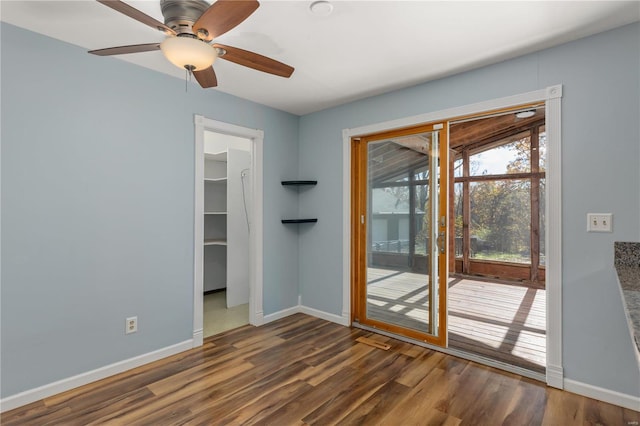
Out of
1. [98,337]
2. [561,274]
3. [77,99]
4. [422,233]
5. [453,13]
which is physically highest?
[453,13]

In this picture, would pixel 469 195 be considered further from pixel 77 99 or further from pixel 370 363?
pixel 77 99

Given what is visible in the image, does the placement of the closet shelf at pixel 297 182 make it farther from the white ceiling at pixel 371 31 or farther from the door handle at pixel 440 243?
the door handle at pixel 440 243

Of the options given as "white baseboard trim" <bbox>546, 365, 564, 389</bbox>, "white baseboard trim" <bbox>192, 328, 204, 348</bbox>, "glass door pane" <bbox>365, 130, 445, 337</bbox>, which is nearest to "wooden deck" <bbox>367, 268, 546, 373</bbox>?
"glass door pane" <bbox>365, 130, 445, 337</bbox>

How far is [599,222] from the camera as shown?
2.16 meters

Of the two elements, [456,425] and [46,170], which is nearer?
[456,425]

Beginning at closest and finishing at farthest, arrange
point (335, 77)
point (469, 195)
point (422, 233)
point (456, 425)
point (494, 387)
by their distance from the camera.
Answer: point (456, 425), point (494, 387), point (335, 77), point (422, 233), point (469, 195)

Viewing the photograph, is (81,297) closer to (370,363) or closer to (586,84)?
(370,363)

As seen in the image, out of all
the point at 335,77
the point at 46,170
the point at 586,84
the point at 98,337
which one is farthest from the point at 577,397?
the point at 46,170

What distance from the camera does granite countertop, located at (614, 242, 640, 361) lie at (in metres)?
1.04

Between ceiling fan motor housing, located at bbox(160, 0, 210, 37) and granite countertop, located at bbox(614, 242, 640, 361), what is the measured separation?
7.38 feet

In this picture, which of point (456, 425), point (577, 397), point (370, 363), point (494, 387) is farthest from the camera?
point (370, 363)

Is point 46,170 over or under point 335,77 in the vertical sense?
under

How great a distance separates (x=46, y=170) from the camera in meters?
2.24

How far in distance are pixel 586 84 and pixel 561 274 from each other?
1.34 metres
